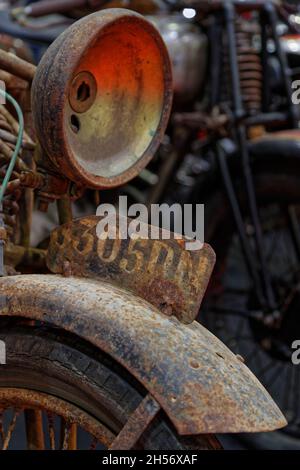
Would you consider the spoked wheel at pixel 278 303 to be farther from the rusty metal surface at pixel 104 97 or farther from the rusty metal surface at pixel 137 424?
the rusty metal surface at pixel 137 424

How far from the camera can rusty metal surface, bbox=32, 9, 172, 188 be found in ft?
3.69

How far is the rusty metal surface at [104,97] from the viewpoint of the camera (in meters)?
1.13

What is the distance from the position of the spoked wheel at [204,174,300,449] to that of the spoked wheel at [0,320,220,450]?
128 cm

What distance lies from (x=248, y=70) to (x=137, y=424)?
1662 millimetres

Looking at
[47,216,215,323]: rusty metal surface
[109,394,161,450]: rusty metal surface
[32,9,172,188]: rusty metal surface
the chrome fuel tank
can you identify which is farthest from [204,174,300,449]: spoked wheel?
[109,394,161,450]: rusty metal surface

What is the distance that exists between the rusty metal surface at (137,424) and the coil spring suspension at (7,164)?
1.44ft

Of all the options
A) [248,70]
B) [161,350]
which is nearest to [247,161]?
[248,70]

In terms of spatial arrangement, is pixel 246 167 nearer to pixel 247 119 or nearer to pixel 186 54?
pixel 247 119

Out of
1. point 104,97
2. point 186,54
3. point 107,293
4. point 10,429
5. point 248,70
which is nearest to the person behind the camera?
point 107,293

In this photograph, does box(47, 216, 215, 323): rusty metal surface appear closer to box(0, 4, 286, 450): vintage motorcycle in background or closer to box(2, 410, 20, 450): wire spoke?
box(0, 4, 286, 450): vintage motorcycle in background

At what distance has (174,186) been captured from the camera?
8.87 ft

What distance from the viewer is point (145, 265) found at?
3.66 ft

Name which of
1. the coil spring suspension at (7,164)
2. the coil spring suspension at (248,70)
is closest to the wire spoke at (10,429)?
the coil spring suspension at (7,164)
